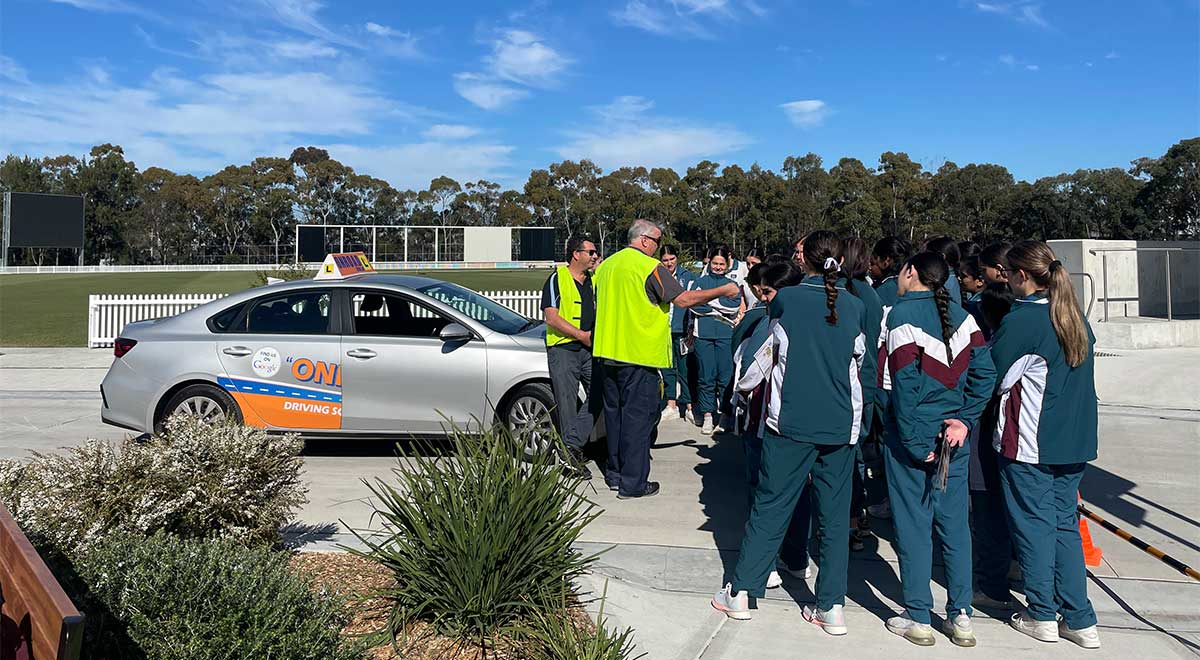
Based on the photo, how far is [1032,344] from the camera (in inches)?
176

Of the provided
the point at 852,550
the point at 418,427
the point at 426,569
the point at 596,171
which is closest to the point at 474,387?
the point at 418,427

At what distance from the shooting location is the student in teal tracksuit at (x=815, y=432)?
4.50 meters

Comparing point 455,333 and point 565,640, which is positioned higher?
point 455,333

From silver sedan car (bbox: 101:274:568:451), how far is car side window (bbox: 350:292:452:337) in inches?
0.5

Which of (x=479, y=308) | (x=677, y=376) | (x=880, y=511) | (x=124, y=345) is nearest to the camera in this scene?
(x=880, y=511)

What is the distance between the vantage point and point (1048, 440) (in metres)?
4.42

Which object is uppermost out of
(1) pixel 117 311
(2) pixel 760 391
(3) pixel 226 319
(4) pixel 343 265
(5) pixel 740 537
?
(4) pixel 343 265

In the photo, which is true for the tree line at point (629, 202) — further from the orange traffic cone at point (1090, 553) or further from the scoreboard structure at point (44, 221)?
A: the orange traffic cone at point (1090, 553)

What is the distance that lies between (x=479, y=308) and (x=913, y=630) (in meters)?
5.48

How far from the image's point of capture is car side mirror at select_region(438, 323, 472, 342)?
8.14 meters

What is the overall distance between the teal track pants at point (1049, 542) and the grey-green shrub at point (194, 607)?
3.11m

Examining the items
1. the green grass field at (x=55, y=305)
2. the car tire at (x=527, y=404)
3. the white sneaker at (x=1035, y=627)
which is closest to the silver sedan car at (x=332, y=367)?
the car tire at (x=527, y=404)

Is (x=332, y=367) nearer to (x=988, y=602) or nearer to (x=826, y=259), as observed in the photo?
(x=826, y=259)

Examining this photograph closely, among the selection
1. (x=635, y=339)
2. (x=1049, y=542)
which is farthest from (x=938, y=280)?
(x=635, y=339)
